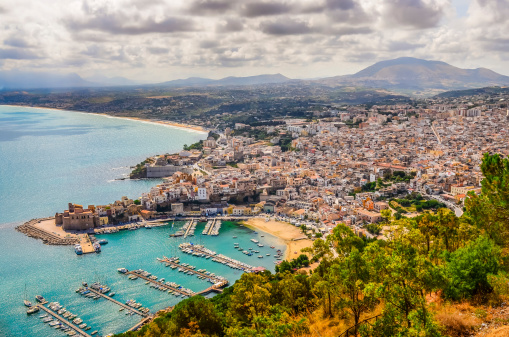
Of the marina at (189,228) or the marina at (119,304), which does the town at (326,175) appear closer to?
the marina at (189,228)

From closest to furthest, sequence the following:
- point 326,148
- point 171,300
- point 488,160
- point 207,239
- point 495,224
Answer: point 495,224
point 488,160
point 171,300
point 207,239
point 326,148

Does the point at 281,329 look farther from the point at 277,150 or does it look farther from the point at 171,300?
the point at 277,150

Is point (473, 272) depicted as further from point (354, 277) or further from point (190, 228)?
point (190, 228)

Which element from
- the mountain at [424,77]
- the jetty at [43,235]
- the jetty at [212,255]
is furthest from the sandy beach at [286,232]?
the mountain at [424,77]

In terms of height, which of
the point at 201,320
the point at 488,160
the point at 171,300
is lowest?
the point at 171,300

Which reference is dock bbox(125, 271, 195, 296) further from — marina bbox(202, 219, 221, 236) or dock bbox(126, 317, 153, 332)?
marina bbox(202, 219, 221, 236)

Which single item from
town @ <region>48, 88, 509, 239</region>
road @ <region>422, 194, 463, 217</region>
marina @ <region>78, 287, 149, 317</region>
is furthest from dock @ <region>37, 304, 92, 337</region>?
road @ <region>422, 194, 463, 217</region>

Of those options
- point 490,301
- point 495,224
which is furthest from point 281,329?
point 495,224
